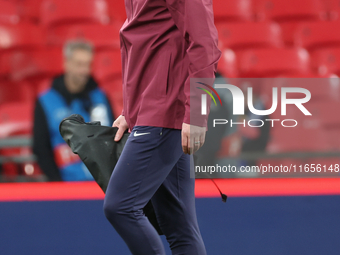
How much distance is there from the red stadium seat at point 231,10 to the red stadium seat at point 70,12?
2.78 feet

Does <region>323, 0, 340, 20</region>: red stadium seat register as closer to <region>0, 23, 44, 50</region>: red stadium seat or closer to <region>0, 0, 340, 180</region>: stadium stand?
<region>0, 0, 340, 180</region>: stadium stand

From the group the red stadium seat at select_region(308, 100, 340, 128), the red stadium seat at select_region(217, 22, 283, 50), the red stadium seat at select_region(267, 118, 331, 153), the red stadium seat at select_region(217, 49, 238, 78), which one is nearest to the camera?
the red stadium seat at select_region(267, 118, 331, 153)

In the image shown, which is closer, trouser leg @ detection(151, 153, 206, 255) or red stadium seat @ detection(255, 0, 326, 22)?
trouser leg @ detection(151, 153, 206, 255)

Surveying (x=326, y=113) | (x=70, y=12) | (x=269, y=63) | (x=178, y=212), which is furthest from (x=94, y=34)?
(x=178, y=212)

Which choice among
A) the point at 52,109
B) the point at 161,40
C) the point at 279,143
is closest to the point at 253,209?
the point at 279,143

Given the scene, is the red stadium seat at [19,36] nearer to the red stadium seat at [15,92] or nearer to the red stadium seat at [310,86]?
the red stadium seat at [15,92]

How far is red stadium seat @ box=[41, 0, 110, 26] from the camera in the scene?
2.65 meters

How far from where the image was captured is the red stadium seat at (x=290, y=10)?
3.09 m

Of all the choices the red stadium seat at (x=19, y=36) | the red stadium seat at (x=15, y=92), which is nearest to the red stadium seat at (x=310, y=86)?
the red stadium seat at (x=15, y=92)

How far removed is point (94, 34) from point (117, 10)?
50cm

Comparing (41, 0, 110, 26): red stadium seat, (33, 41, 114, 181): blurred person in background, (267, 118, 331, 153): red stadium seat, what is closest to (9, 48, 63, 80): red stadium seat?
(41, 0, 110, 26): red stadium seat

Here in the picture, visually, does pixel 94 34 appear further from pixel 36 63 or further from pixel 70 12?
pixel 36 63

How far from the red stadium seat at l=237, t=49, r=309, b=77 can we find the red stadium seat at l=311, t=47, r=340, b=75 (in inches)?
8.6

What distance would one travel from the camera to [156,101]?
2.68 feet
